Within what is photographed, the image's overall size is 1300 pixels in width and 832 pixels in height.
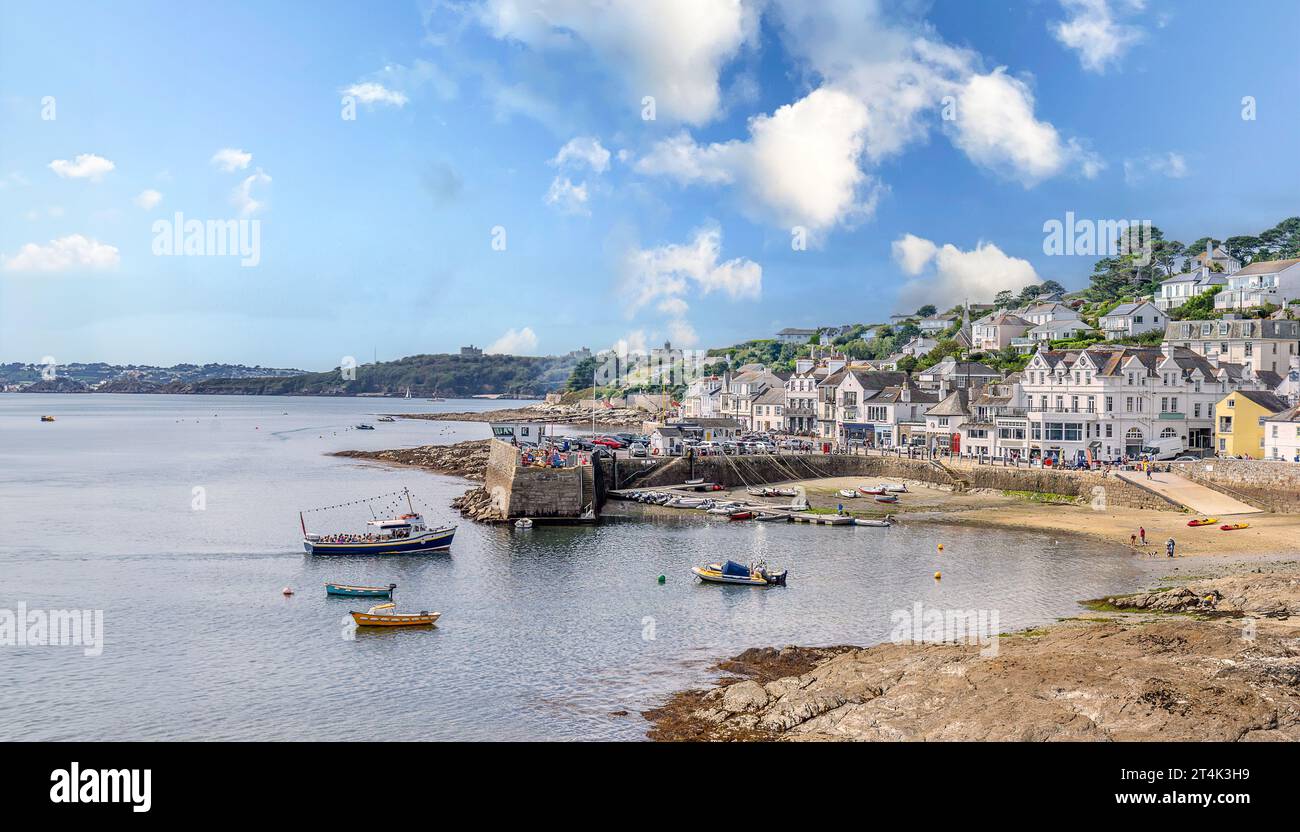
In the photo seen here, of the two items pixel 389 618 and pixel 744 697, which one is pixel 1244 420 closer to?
pixel 744 697

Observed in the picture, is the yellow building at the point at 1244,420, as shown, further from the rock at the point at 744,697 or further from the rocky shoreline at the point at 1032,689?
the rock at the point at 744,697

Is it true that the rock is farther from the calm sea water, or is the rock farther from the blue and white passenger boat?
the blue and white passenger boat

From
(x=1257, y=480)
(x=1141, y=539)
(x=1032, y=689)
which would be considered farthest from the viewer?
(x=1257, y=480)

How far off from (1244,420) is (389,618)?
59502mm

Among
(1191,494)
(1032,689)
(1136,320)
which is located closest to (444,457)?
(1191,494)

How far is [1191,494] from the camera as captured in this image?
60188 millimetres

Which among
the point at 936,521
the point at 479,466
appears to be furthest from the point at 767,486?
the point at 479,466

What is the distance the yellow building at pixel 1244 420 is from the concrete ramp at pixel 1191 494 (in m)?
6.31

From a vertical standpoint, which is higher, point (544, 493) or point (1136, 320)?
point (1136, 320)

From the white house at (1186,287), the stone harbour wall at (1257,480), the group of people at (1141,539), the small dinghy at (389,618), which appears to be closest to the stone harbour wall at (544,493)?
the small dinghy at (389,618)

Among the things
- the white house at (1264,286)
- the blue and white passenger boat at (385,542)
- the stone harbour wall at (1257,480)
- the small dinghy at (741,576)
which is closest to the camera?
the small dinghy at (741,576)

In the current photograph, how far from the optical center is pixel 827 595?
1652 inches

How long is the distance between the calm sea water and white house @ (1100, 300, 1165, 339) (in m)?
61.8

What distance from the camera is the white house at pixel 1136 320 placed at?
349 feet
